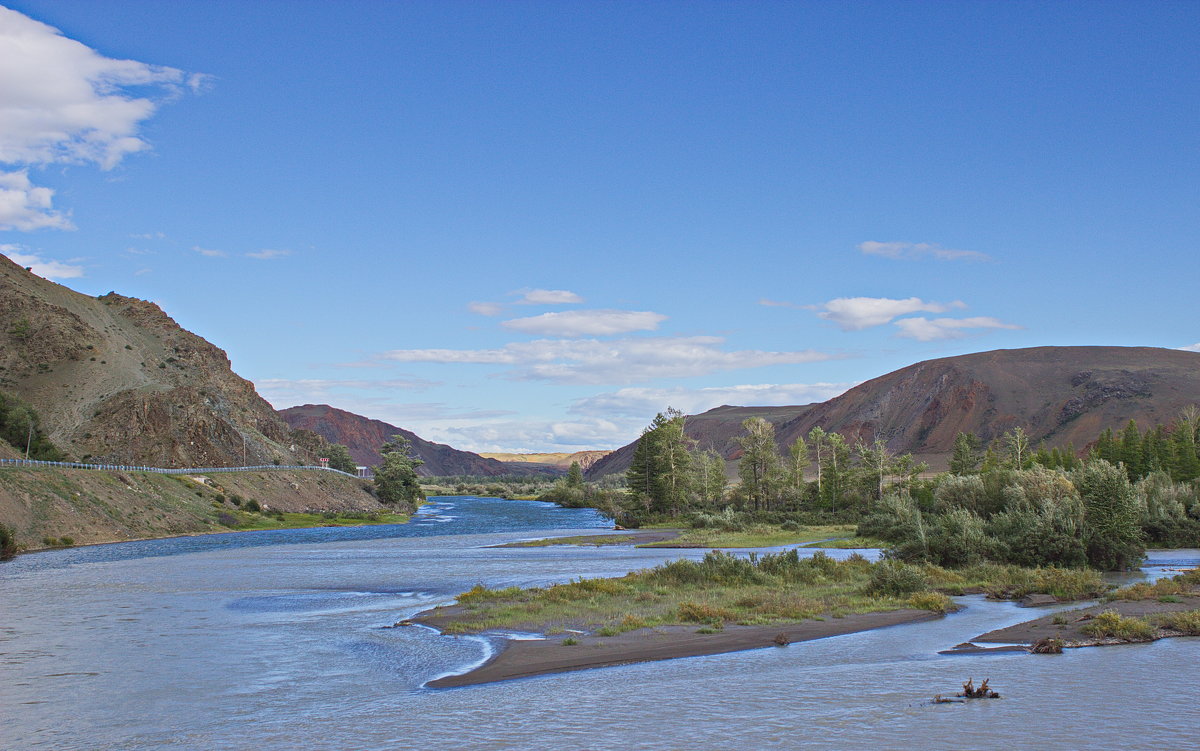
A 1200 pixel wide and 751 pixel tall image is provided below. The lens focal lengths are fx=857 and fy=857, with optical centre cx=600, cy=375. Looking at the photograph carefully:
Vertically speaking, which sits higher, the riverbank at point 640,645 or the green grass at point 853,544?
the riverbank at point 640,645

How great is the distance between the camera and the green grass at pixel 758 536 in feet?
217

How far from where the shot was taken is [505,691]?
1800 cm

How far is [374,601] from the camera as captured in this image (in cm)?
3478

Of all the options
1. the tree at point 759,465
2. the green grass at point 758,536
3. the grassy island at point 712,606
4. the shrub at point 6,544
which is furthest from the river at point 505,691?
the tree at point 759,465

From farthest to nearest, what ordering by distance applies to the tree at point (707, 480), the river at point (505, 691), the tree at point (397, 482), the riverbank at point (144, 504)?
the tree at point (397, 482)
the tree at point (707, 480)
the riverbank at point (144, 504)
the river at point (505, 691)

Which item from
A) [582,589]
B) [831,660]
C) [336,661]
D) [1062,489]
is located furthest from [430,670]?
[1062,489]

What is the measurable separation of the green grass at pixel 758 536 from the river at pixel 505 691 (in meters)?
36.0

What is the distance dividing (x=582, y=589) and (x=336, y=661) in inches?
478

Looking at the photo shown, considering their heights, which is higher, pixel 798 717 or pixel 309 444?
pixel 309 444

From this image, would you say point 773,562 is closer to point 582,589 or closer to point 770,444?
point 582,589

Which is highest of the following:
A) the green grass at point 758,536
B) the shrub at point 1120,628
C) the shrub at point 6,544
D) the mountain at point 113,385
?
the mountain at point 113,385

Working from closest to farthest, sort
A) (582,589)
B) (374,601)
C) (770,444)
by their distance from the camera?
(582,589), (374,601), (770,444)

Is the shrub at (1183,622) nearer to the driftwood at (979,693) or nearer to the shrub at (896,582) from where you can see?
the shrub at (896,582)

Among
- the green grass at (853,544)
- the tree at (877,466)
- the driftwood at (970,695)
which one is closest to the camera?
the driftwood at (970,695)
